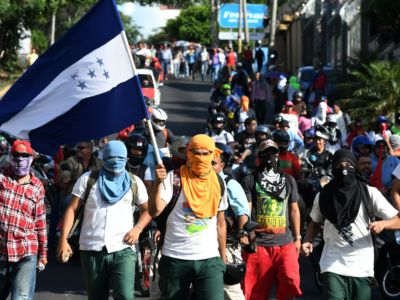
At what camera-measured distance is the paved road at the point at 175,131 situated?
12273 millimetres

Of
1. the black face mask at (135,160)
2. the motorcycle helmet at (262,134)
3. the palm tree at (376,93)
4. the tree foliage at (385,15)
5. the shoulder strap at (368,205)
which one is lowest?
the shoulder strap at (368,205)

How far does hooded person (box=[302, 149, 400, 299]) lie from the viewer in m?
8.45

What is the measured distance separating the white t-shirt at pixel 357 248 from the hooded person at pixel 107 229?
149 cm

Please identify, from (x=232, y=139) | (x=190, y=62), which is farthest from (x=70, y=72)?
(x=190, y=62)

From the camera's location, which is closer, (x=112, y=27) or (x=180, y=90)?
(x=112, y=27)

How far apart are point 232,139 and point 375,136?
2.18 metres

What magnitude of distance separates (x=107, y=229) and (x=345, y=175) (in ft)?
6.22

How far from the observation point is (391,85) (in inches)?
894

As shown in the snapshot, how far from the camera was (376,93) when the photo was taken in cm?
2303

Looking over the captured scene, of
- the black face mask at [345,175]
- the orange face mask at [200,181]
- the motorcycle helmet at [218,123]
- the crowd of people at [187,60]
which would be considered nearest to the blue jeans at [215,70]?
the crowd of people at [187,60]

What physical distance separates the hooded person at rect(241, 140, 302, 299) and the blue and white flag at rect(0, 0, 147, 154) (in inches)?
64.3

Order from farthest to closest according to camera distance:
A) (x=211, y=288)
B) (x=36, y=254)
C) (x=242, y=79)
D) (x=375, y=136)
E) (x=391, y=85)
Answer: (x=242, y=79)
(x=391, y=85)
(x=375, y=136)
(x=36, y=254)
(x=211, y=288)

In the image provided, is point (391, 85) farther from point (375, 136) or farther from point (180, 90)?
point (180, 90)

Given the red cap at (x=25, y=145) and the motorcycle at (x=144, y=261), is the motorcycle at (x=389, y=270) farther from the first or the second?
the red cap at (x=25, y=145)
